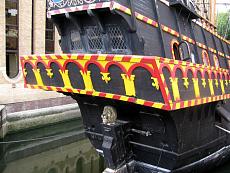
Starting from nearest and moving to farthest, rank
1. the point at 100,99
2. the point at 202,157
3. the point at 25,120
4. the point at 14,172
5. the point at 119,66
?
1. the point at 119,66
2. the point at 100,99
3. the point at 202,157
4. the point at 14,172
5. the point at 25,120

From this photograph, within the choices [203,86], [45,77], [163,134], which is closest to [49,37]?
[45,77]

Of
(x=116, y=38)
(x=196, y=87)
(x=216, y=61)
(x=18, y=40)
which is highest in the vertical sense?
(x=18, y=40)

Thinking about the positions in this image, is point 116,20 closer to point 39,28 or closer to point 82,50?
point 82,50

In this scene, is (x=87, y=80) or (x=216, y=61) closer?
(x=87, y=80)

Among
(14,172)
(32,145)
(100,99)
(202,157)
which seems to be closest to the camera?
(100,99)

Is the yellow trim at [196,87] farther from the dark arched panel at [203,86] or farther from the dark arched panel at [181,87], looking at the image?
the dark arched panel at [181,87]

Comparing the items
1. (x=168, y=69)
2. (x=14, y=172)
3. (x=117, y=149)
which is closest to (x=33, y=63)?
(x=117, y=149)

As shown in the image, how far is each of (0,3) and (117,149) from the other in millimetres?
8430

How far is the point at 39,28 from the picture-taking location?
13.1 m

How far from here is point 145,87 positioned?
3924 mm

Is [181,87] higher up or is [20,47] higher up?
[20,47]

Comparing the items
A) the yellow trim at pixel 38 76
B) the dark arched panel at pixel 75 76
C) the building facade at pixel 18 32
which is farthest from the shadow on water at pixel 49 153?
the dark arched panel at pixel 75 76

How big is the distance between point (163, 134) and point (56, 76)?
75.0 inches

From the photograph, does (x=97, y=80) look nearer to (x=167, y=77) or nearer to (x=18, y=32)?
(x=167, y=77)
